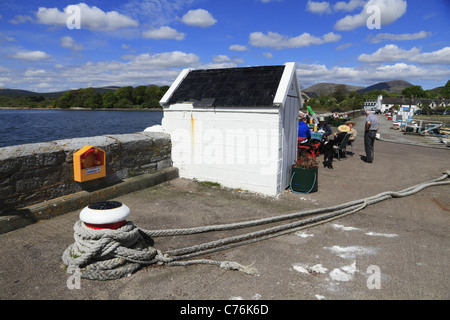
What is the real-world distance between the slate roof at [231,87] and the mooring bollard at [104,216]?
3.95 m

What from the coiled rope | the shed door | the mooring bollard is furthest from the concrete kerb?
the shed door

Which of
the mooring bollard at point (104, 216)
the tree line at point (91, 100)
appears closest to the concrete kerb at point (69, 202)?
the mooring bollard at point (104, 216)

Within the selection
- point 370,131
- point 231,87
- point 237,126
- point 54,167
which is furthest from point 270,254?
point 370,131

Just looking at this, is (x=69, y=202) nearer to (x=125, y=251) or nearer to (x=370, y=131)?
(x=125, y=251)

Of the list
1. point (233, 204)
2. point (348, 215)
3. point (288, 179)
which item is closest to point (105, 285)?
point (233, 204)

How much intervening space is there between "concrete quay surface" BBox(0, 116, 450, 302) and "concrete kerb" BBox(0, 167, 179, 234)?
114 mm

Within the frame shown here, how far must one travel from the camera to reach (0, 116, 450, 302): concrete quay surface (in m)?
3.17

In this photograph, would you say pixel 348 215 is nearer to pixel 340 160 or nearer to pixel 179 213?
pixel 179 213

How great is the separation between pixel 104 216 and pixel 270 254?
2164 mm

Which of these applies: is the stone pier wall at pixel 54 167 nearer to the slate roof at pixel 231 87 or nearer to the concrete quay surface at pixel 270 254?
the concrete quay surface at pixel 270 254

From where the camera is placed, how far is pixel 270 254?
4.07m

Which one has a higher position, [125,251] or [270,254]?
[125,251]

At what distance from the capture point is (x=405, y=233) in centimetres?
489

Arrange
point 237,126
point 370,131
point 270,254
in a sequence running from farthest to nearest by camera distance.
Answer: point 370,131, point 237,126, point 270,254
